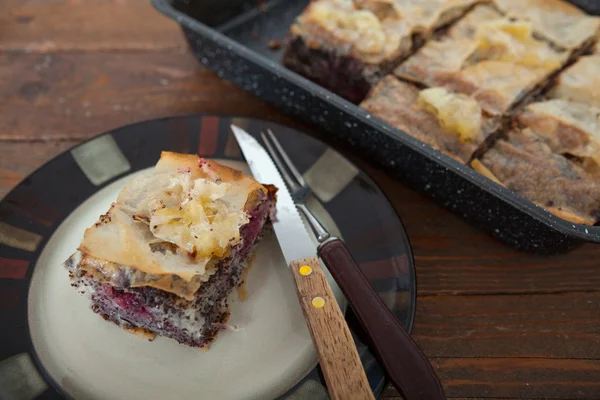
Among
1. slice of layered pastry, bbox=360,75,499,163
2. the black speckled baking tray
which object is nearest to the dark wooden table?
the black speckled baking tray

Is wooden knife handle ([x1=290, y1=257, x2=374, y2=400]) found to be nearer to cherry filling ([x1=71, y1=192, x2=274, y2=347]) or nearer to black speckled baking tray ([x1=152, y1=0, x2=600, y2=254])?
cherry filling ([x1=71, y1=192, x2=274, y2=347])

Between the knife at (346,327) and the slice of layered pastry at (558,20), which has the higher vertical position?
the slice of layered pastry at (558,20)

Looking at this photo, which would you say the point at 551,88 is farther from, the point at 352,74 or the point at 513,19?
the point at 352,74

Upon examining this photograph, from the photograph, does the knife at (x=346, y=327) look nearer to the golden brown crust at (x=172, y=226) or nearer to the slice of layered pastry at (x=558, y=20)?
the golden brown crust at (x=172, y=226)

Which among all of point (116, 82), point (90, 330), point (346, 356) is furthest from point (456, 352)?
point (116, 82)

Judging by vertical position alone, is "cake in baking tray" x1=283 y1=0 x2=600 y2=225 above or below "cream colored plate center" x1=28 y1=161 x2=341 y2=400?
above

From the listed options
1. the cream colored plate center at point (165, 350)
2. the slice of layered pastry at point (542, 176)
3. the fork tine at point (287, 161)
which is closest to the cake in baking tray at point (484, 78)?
the slice of layered pastry at point (542, 176)
